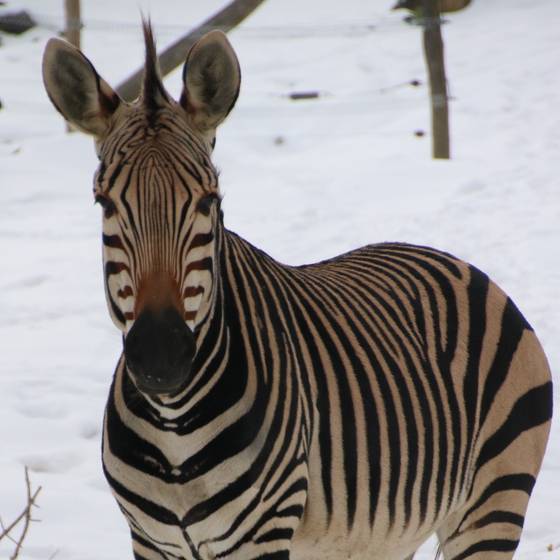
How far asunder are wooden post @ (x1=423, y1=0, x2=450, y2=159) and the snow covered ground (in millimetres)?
247

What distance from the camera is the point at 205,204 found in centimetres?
299

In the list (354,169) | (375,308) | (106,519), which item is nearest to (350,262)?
(375,308)

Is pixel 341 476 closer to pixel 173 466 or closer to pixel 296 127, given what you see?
pixel 173 466

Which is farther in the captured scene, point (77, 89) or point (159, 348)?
point (77, 89)

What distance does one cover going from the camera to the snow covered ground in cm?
681

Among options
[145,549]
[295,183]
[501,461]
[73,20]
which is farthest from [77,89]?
[73,20]

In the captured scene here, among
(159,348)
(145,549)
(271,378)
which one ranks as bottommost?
(145,549)

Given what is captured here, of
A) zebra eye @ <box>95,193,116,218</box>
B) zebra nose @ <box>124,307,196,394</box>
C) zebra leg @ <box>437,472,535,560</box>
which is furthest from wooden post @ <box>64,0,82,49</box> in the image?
zebra nose @ <box>124,307,196,394</box>

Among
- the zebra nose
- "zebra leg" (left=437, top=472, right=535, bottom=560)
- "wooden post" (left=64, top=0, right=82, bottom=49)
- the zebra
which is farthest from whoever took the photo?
"wooden post" (left=64, top=0, right=82, bottom=49)

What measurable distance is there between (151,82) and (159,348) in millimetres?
784

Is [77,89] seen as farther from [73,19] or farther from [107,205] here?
[73,19]

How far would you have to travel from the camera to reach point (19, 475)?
6.38 meters

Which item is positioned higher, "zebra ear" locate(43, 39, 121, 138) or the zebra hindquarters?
"zebra ear" locate(43, 39, 121, 138)

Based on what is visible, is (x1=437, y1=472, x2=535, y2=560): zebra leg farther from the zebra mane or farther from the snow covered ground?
the zebra mane
